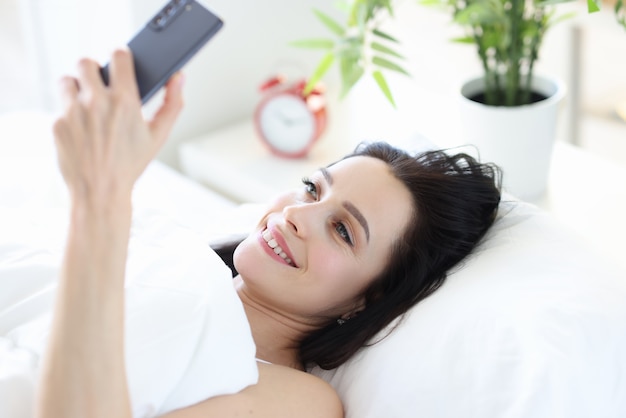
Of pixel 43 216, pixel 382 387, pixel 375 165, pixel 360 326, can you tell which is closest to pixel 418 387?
pixel 382 387

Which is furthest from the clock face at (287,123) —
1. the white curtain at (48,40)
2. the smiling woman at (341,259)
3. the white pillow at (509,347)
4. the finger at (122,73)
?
the finger at (122,73)

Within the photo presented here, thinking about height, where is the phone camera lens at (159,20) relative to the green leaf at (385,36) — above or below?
above

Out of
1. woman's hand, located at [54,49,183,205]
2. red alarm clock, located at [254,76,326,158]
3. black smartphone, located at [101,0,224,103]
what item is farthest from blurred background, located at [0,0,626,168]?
woman's hand, located at [54,49,183,205]

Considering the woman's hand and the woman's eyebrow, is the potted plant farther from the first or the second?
the woman's hand

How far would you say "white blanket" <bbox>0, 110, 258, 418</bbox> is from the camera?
0.95 m

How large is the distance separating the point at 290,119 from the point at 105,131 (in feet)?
3.89

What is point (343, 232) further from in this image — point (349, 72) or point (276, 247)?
point (349, 72)

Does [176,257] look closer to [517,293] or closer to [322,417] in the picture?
[322,417]

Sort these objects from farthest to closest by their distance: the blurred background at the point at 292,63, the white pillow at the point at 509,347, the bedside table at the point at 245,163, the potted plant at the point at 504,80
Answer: the blurred background at the point at 292,63
the bedside table at the point at 245,163
the potted plant at the point at 504,80
the white pillow at the point at 509,347

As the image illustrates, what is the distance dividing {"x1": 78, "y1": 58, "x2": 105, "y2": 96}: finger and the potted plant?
2.57 ft

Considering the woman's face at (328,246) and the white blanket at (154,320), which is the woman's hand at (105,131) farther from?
the woman's face at (328,246)

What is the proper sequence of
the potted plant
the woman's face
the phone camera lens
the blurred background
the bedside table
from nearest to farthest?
the phone camera lens, the woman's face, the potted plant, the bedside table, the blurred background

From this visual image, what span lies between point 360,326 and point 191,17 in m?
0.50

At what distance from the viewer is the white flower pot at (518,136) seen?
1.53m
